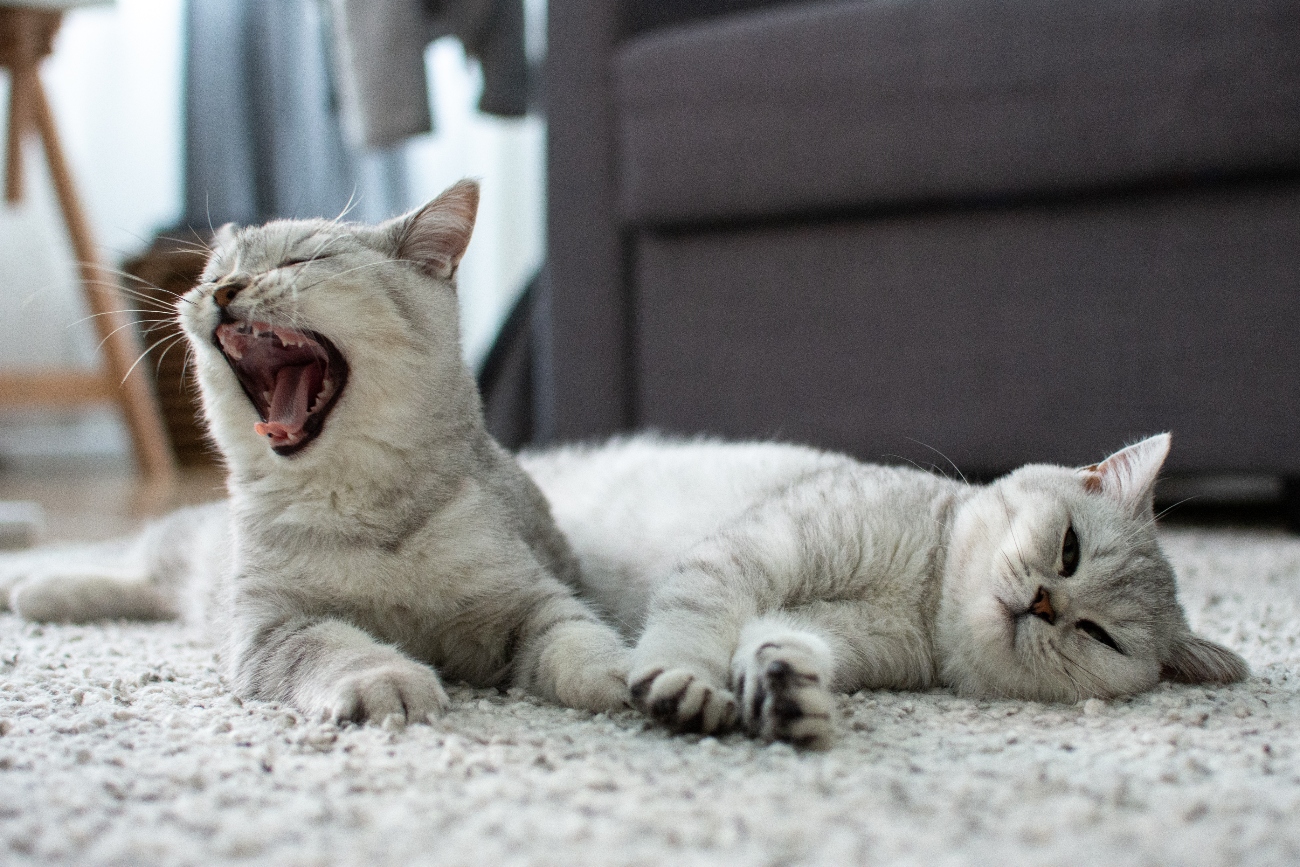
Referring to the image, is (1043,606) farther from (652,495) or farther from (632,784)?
(652,495)

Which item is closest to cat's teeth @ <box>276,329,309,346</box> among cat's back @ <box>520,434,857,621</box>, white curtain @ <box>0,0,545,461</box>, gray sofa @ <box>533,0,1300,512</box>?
cat's back @ <box>520,434,857,621</box>

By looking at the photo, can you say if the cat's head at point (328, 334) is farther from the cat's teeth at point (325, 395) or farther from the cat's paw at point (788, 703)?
the cat's paw at point (788, 703)

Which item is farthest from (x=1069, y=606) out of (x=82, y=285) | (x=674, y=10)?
(x=82, y=285)

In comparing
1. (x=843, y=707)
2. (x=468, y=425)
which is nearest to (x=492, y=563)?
(x=468, y=425)

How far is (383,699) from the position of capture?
1.01 meters

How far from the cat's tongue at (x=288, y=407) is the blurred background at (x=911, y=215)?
3.63ft

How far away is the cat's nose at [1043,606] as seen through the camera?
3.84 feet

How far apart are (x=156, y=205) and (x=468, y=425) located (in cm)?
374

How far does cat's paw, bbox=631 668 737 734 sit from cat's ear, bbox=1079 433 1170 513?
2.11 ft

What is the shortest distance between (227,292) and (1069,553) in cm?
107

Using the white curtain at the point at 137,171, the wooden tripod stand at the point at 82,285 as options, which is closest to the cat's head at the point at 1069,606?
the wooden tripod stand at the point at 82,285

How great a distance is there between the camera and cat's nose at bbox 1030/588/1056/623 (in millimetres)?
1172

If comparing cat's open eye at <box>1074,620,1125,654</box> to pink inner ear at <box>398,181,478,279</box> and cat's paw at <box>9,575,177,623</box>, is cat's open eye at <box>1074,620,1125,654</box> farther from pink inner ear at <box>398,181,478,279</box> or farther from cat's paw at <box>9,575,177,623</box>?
cat's paw at <box>9,575,177,623</box>

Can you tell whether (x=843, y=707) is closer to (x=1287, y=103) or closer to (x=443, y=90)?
(x=1287, y=103)
